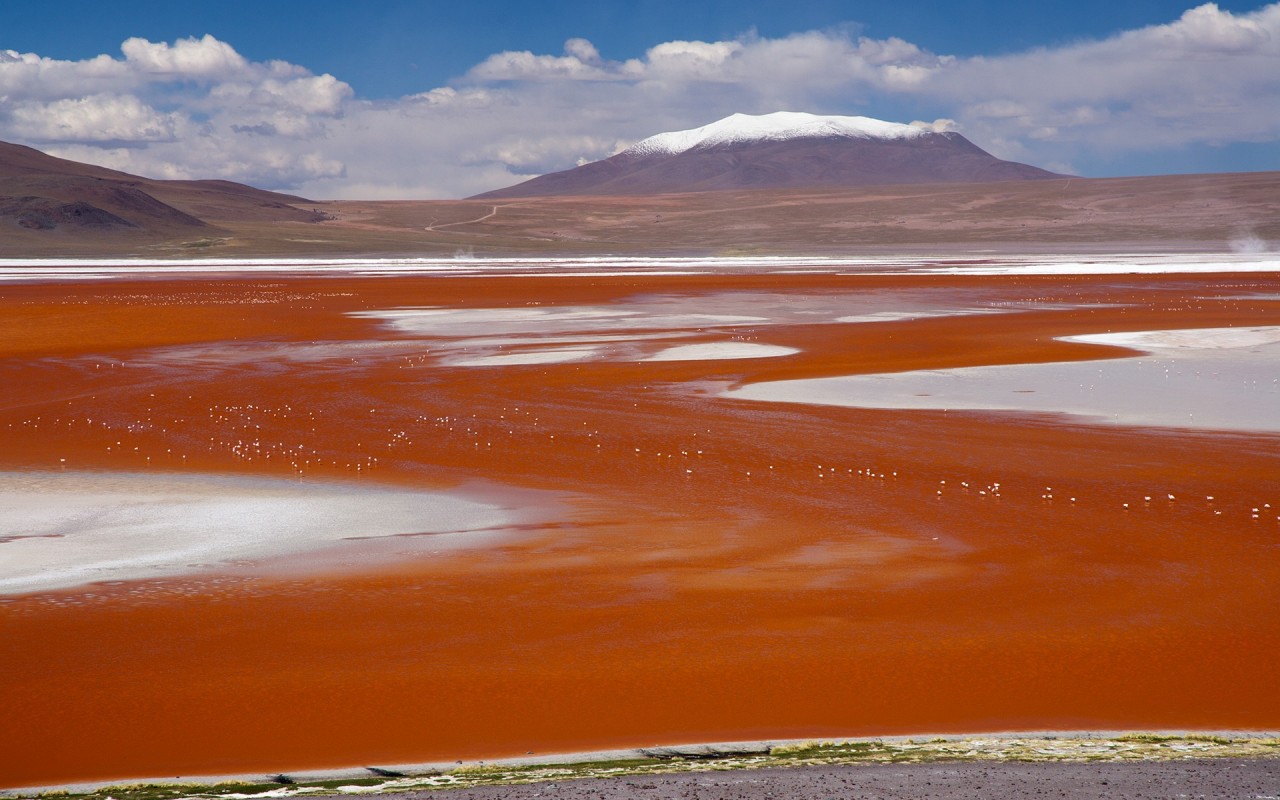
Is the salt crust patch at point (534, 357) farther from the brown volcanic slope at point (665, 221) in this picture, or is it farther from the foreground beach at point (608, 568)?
the brown volcanic slope at point (665, 221)

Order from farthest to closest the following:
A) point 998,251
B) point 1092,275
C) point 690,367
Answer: point 998,251
point 1092,275
point 690,367

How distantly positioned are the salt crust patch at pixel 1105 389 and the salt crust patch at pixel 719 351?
324 cm

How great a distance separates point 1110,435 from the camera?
13.9m

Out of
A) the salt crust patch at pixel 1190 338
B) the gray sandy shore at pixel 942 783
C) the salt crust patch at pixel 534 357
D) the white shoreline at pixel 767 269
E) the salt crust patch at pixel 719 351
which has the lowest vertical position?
the gray sandy shore at pixel 942 783

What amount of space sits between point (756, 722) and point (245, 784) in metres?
2.31

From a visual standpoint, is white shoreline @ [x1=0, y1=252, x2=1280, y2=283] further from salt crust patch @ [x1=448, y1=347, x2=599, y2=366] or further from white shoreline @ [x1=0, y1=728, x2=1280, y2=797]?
white shoreline @ [x1=0, y1=728, x2=1280, y2=797]

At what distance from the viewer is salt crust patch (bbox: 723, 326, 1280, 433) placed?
50.0ft

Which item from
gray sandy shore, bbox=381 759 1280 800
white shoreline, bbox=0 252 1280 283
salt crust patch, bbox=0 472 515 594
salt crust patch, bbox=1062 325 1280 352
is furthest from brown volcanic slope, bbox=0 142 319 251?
gray sandy shore, bbox=381 759 1280 800

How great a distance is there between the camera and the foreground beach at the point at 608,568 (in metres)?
6.44

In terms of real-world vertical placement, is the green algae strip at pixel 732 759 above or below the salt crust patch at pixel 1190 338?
below

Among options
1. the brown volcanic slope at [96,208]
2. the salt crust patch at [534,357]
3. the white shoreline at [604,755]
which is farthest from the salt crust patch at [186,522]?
the brown volcanic slope at [96,208]

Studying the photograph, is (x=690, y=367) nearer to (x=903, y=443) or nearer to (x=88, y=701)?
(x=903, y=443)

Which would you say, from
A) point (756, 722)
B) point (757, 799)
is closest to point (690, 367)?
point (756, 722)

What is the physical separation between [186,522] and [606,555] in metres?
3.48
